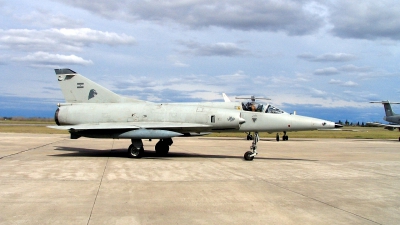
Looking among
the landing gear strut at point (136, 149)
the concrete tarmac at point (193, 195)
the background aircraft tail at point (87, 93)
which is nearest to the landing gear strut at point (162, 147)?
the landing gear strut at point (136, 149)

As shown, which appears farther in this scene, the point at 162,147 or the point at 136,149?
the point at 162,147

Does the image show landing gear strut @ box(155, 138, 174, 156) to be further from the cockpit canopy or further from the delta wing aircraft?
the cockpit canopy

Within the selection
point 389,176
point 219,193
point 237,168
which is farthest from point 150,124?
point 389,176

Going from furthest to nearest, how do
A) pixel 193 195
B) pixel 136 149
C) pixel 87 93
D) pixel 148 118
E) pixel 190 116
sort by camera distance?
pixel 87 93 < pixel 148 118 < pixel 190 116 < pixel 136 149 < pixel 193 195

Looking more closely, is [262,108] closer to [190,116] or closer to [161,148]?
[190,116]

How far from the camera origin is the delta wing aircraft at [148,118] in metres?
14.7

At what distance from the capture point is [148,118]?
15523mm

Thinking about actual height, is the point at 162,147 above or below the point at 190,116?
below

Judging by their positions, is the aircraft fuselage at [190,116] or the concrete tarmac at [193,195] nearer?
the concrete tarmac at [193,195]

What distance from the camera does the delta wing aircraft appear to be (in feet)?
48.2

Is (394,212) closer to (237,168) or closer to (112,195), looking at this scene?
(112,195)

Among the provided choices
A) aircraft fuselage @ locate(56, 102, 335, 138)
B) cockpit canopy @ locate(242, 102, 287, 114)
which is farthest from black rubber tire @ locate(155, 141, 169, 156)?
cockpit canopy @ locate(242, 102, 287, 114)

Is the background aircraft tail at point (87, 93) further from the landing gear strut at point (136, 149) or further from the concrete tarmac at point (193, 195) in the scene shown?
the concrete tarmac at point (193, 195)

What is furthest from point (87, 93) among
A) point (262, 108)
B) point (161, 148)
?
point (262, 108)
